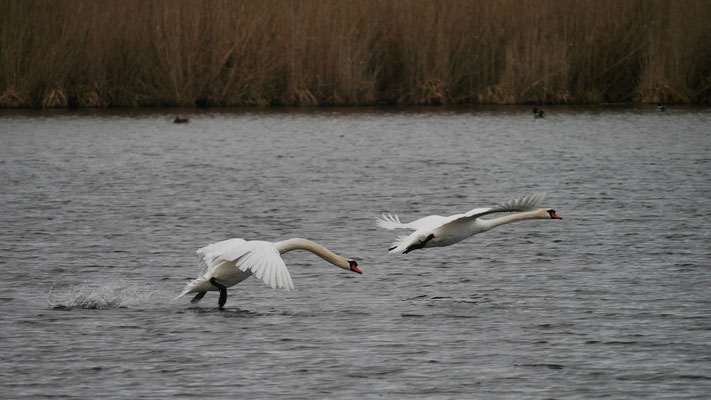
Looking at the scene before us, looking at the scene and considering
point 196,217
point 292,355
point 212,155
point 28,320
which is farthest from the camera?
point 212,155

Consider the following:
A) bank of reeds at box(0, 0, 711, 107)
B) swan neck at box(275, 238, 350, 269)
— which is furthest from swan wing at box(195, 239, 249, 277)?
bank of reeds at box(0, 0, 711, 107)

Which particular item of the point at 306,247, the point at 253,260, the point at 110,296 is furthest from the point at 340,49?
the point at 253,260

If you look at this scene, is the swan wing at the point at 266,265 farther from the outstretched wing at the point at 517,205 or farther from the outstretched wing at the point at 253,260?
→ the outstretched wing at the point at 517,205

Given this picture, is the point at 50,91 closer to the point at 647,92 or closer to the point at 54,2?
the point at 54,2

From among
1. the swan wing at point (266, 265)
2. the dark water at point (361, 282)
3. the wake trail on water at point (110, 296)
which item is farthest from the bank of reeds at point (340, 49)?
the swan wing at point (266, 265)

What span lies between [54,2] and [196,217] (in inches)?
780

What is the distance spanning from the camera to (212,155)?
87.6ft

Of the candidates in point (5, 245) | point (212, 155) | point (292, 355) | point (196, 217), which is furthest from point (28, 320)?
point (212, 155)

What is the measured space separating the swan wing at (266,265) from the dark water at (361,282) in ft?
1.54

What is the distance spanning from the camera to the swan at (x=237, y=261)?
31.0 ft

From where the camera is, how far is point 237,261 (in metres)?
10.0

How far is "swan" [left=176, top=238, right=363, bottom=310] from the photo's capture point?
9453mm

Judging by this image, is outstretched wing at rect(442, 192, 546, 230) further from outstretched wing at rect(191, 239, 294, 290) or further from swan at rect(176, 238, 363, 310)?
outstretched wing at rect(191, 239, 294, 290)

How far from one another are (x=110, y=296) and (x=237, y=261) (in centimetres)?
143
